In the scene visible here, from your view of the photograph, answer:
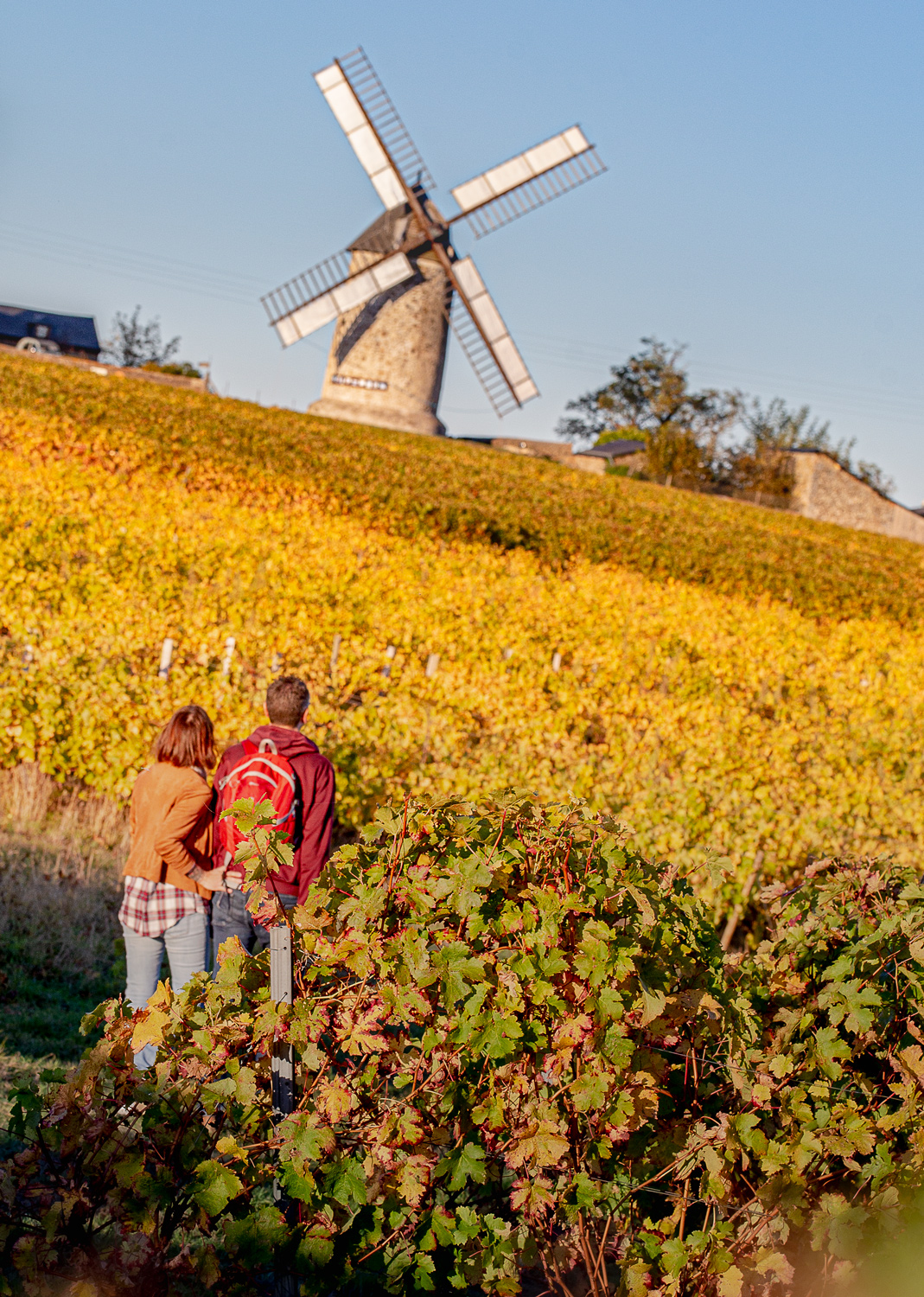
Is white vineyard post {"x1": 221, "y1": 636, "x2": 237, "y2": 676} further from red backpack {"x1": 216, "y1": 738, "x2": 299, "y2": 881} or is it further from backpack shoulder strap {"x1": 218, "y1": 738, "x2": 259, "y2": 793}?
red backpack {"x1": 216, "y1": 738, "x2": 299, "y2": 881}

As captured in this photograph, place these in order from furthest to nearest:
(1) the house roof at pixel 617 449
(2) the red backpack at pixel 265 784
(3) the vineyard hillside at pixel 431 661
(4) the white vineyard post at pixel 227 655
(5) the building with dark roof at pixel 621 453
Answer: (1) the house roof at pixel 617 449 → (5) the building with dark roof at pixel 621 453 → (4) the white vineyard post at pixel 227 655 → (3) the vineyard hillside at pixel 431 661 → (2) the red backpack at pixel 265 784

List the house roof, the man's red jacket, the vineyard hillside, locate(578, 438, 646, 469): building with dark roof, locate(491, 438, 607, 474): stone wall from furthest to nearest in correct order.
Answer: the house roof, locate(578, 438, 646, 469): building with dark roof, locate(491, 438, 607, 474): stone wall, the vineyard hillside, the man's red jacket

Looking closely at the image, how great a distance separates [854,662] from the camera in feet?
42.8

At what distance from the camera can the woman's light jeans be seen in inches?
150

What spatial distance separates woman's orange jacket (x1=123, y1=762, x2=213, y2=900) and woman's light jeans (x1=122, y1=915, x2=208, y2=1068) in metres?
0.15

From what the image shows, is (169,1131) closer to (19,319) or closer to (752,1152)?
(752,1152)

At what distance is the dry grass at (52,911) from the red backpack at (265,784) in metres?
0.89

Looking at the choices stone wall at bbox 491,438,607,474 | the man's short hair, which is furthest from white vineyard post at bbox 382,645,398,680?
stone wall at bbox 491,438,607,474

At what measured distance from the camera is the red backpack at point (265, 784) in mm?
3594

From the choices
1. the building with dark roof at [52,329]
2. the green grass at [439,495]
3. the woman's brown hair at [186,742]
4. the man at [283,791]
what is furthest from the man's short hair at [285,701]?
the building with dark roof at [52,329]

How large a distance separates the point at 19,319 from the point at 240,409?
138ft

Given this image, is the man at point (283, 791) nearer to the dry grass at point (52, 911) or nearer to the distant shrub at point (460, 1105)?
the dry grass at point (52, 911)

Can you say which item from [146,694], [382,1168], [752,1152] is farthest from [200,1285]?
[146,694]

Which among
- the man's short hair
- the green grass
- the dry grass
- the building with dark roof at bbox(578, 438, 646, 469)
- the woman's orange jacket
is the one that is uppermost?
the building with dark roof at bbox(578, 438, 646, 469)
